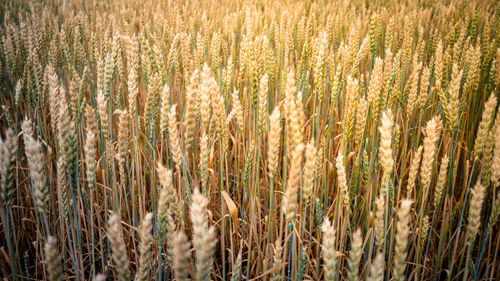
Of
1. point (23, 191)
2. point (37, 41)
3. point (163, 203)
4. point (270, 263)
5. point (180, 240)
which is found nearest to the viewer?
point (180, 240)

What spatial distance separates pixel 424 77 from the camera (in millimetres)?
1487

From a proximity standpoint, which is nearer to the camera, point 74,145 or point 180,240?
point 180,240

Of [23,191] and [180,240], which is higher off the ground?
[180,240]

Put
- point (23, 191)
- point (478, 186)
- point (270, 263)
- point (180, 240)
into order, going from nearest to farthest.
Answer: point (180, 240), point (478, 186), point (270, 263), point (23, 191)

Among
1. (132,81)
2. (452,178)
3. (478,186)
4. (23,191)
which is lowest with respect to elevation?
(23,191)

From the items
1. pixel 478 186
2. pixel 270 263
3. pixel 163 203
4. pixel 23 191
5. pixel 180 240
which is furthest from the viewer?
pixel 23 191

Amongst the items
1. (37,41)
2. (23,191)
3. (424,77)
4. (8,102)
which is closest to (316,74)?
(424,77)

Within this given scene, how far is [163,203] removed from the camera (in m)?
0.74

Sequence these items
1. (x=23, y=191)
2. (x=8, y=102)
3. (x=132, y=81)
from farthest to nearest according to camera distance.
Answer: (x=8, y=102)
(x=23, y=191)
(x=132, y=81)

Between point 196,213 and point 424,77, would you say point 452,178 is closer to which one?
point 424,77

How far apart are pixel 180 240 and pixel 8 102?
2414 mm

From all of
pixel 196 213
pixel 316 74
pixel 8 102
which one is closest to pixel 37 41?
pixel 8 102

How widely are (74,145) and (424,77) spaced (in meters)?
1.37

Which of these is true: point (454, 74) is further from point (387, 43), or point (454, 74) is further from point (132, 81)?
point (132, 81)
